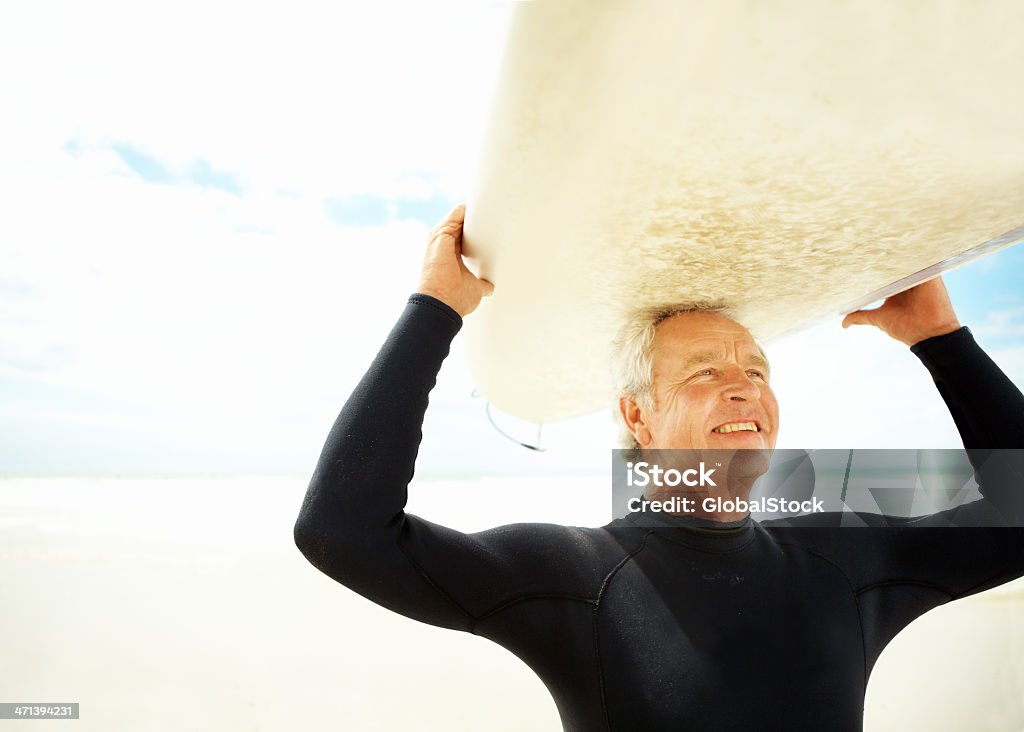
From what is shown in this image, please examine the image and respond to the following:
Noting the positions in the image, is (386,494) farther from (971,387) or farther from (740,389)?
(971,387)

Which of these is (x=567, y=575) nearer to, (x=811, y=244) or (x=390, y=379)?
(x=390, y=379)

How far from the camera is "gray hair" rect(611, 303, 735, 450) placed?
144 centimetres

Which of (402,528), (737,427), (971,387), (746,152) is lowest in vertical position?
(402,528)

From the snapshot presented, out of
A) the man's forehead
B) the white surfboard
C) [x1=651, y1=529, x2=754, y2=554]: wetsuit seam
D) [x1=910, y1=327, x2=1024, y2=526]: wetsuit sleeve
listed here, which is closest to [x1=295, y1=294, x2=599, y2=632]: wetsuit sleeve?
[x1=651, y1=529, x2=754, y2=554]: wetsuit seam

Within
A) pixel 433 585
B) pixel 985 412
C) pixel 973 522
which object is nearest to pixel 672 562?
pixel 433 585

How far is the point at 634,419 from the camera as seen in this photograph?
1.51 meters

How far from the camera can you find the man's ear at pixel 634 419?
1.47m

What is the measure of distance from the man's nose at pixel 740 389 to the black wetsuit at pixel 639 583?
266mm

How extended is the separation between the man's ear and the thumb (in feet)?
2.11

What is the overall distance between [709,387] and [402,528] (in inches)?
29.2

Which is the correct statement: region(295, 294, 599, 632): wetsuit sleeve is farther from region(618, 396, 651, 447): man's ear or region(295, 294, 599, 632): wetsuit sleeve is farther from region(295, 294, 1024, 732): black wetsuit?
region(618, 396, 651, 447): man's ear

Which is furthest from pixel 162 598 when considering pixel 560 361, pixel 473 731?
pixel 560 361

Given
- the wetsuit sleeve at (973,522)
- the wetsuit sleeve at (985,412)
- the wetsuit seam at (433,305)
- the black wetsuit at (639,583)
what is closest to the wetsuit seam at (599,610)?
the black wetsuit at (639,583)

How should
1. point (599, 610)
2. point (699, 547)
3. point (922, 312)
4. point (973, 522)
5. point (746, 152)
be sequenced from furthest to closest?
point (922, 312) < point (973, 522) < point (699, 547) < point (599, 610) < point (746, 152)
